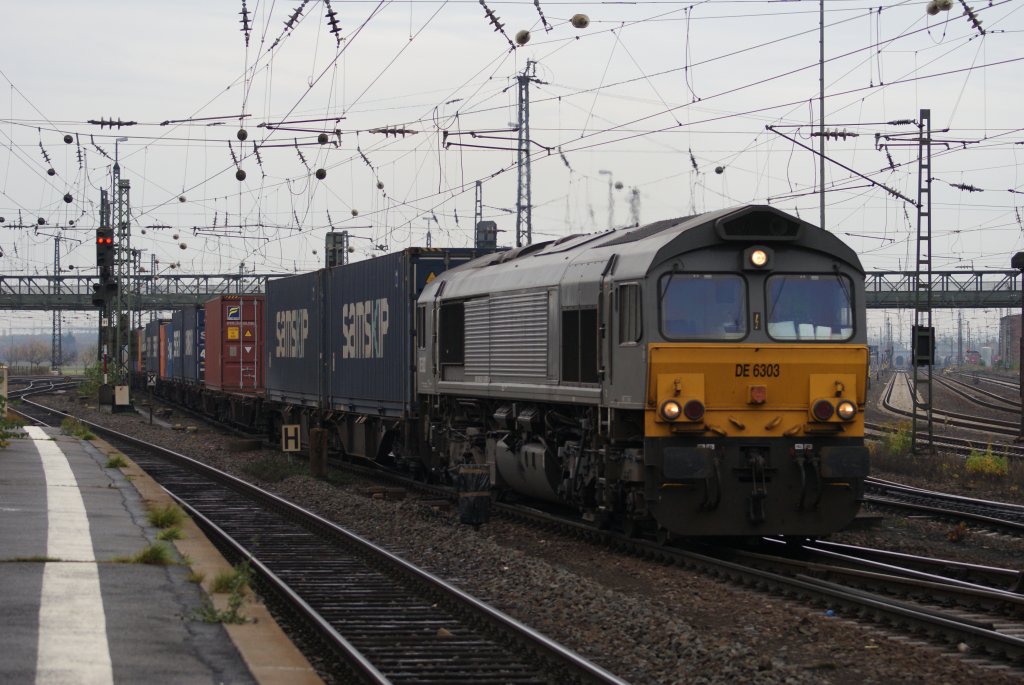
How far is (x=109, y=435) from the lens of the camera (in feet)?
123

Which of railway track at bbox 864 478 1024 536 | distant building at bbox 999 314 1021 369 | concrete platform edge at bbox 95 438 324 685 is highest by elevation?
distant building at bbox 999 314 1021 369

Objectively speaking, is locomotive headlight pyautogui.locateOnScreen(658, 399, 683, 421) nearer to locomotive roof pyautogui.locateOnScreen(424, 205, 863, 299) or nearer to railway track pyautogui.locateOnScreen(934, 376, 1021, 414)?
locomotive roof pyautogui.locateOnScreen(424, 205, 863, 299)

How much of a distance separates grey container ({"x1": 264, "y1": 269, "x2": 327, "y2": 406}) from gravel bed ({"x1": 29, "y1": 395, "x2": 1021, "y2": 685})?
36.5 ft

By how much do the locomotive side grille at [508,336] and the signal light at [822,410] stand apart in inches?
144

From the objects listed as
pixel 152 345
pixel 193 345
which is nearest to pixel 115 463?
pixel 193 345

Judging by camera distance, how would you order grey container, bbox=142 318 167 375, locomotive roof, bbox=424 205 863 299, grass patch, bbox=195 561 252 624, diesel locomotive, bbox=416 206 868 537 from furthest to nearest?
grey container, bbox=142 318 167 375
locomotive roof, bbox=424 205 863 299
diesel locomotive, bbox=416 206 868 537
grass patch, bbox=195 561 252 624

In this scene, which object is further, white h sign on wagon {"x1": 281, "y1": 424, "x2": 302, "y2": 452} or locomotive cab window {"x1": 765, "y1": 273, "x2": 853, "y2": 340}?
white h sign on wagon {"x1": 281, "y1": 424, "x2": 302, "y2": 452}

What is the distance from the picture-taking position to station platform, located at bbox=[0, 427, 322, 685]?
780 centimetres

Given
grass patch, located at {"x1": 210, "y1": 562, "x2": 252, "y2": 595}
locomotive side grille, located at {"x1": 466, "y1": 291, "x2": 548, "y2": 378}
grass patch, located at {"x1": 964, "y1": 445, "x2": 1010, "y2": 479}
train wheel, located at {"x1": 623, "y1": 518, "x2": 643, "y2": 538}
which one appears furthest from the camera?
grass patch, located at {"x1": 964, "y1": 445, "x2": 1010, "y2": 479}

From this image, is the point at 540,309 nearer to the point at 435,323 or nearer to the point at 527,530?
the point at 527,530

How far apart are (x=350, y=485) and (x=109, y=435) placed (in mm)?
16503

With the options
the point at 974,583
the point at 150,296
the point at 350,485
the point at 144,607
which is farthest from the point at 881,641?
the point at 150,296

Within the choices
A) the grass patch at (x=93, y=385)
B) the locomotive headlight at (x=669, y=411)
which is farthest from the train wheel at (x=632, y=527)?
the grass patch at (x=93, y=385)

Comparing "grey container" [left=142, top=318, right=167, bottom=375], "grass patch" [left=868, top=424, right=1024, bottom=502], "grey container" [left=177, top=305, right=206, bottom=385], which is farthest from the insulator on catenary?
"grey container" [left=142, top=318, right=167, bottom=375]
